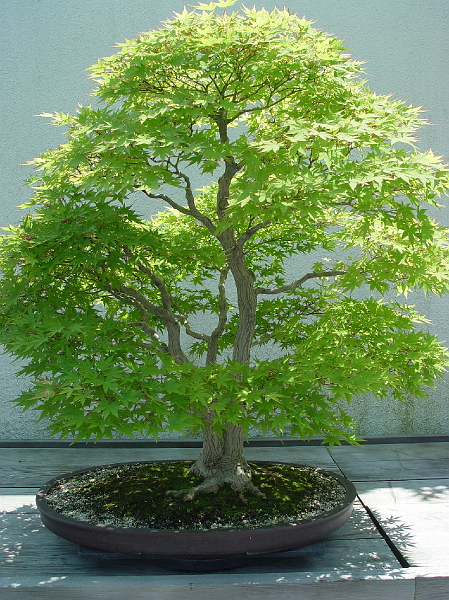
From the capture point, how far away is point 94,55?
11.1ft

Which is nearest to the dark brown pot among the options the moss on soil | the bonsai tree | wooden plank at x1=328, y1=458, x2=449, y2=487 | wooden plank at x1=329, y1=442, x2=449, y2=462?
the moss on soil

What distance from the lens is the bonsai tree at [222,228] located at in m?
1.52

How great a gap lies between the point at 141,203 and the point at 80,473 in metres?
1.65

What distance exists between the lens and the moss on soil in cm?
179

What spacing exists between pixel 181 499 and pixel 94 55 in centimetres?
254

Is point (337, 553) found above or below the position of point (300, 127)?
below

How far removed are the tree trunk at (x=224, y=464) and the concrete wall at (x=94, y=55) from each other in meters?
1.61

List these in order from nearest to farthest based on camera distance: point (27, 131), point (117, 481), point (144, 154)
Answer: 1. point (144, 154)
2. point (117, 481)
3. point (27, 131)

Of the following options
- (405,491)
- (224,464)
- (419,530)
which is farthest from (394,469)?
(224,464)

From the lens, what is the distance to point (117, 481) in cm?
216

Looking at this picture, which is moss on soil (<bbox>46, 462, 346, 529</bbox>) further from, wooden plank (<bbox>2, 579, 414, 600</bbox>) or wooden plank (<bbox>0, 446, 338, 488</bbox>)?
wooden plank (<bbox>0, 446, 338, 488</bbox>)

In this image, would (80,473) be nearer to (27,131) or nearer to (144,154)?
(144,154)

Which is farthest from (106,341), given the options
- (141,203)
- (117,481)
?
(141,203)

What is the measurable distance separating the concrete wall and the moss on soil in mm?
1400
